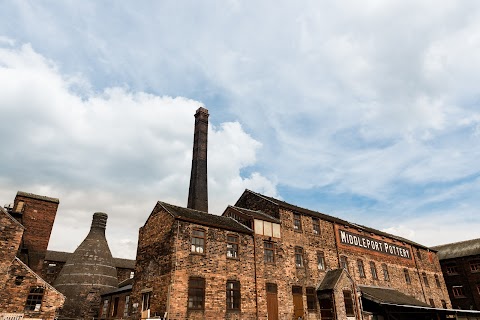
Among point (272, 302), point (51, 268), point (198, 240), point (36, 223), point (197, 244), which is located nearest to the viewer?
point (197, 244)

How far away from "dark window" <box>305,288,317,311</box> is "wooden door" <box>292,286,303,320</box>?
27.2 inches

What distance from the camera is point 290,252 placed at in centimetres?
2244

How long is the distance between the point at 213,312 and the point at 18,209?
26.3 meters

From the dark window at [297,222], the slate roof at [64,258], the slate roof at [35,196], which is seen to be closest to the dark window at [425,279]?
the dark window at [297,222]

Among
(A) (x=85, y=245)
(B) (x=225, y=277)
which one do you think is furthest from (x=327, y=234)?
(A) (x=85, y=245)

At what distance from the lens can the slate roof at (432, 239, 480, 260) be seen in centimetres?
3826

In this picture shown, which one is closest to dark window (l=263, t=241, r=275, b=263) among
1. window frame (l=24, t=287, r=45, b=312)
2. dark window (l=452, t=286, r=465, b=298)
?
window frame (l=24, t=287, r=45, b=312)

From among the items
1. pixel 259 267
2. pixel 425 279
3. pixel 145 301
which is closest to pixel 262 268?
pixel 259 267

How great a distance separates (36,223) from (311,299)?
28166mm

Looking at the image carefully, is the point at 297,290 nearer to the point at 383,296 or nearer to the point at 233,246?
the point at 233,246

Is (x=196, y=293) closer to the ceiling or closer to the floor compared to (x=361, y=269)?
closer to the floor

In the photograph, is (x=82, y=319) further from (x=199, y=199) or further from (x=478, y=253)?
(x=478, y=253)

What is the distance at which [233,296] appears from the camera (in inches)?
716

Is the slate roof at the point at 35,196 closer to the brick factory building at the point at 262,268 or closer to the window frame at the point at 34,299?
the brick factory building at the point at 262,268
